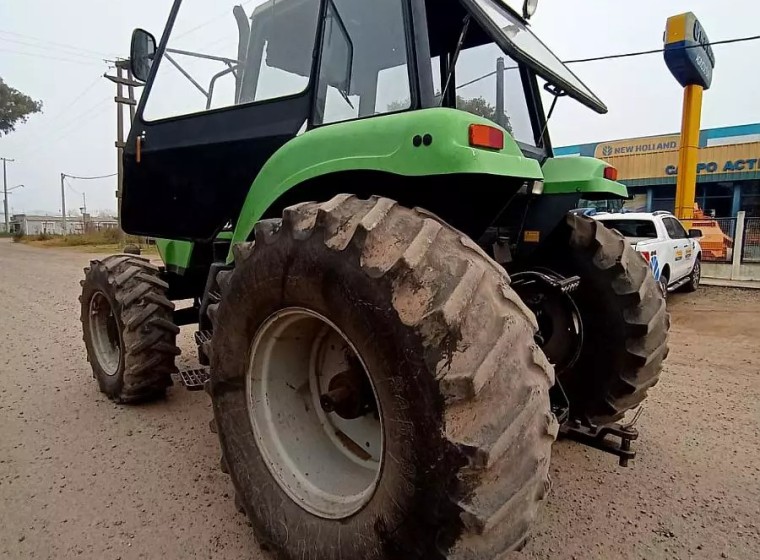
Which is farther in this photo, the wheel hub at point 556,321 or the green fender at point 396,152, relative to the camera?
the wheel hub at point 556,321

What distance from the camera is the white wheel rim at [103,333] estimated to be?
13.4 ft

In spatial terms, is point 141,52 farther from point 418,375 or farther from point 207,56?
point 418,375

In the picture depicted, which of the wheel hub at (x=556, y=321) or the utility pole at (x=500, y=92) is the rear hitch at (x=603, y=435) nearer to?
the wheel hub at (x=556, y=321)

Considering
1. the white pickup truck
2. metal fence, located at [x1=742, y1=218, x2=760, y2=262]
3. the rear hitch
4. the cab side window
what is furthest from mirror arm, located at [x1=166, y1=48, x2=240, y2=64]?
metal fence, located at [x1=742, y1=218, x2=760, y2=262]

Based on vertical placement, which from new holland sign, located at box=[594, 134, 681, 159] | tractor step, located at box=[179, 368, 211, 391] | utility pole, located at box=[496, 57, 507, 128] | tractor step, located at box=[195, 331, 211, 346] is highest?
new holland sign, located at box=[594, 134, 681, 159]

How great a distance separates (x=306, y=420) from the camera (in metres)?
2.33

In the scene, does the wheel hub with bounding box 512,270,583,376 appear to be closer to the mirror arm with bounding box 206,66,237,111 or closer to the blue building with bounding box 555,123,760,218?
the mirror arm with bounding box 206,66,237,111

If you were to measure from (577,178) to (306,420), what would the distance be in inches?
73.6

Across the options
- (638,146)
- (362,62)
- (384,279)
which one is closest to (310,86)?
(362,62)

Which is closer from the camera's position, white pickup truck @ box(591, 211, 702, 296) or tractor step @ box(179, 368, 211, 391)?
tractor step @ box(179, 368, 211, 391)

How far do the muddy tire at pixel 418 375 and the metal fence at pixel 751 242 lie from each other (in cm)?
1365

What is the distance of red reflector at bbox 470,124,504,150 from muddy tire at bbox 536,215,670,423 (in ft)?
4.29

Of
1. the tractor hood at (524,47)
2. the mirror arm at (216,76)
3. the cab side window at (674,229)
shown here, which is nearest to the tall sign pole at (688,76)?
the cab side window at (674,229)

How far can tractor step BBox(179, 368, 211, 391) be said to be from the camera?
3.13 meters
